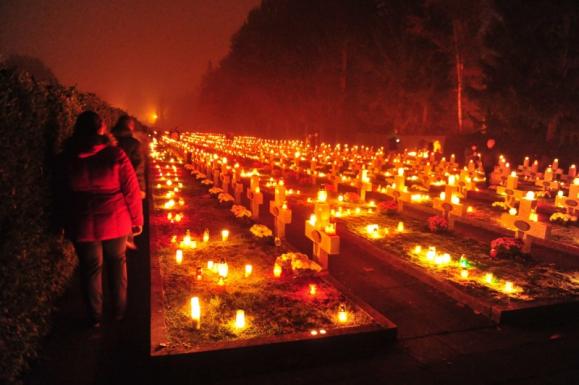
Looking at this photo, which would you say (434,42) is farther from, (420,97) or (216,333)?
(216,333)

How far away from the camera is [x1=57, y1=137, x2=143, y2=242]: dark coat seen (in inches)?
179

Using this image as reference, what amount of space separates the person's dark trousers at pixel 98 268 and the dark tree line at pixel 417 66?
798 inches

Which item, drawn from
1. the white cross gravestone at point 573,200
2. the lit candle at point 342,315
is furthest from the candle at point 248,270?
the white cross gravestone at point 573,200

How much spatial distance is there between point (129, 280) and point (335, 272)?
3.04 meters

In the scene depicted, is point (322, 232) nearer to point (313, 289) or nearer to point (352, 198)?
point (313, 289)

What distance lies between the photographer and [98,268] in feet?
15.9

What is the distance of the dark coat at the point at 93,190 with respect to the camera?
14.9 feet

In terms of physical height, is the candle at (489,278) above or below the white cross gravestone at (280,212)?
below

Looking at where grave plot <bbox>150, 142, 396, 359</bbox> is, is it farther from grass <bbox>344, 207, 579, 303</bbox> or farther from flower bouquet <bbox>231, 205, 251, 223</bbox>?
grass <bbox>344, 207, 579, 303</bbox>

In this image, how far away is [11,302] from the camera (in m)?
3.66

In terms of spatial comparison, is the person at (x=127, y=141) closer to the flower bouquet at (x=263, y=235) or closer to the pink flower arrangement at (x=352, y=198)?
the flower bouquet at (x=263, y=235)

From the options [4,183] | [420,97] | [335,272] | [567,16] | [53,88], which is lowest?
[335,272]

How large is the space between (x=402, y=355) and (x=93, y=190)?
11.6ft

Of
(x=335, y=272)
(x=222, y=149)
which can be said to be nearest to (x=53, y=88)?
(x=335, y=272)
